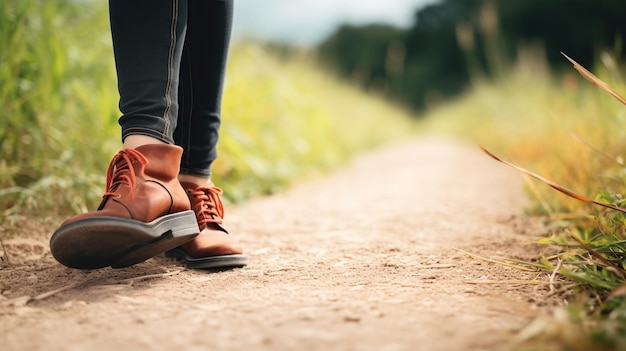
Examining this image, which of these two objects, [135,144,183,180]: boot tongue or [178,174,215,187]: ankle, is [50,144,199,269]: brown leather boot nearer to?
[135,144,183,180]: boot tongue

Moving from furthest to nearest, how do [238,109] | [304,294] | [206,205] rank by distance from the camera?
1. [238,109]
2. [206,205]
3. [304,294]

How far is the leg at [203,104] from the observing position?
1.29 m

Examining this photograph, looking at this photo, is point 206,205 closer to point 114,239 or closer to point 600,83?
point 114,239

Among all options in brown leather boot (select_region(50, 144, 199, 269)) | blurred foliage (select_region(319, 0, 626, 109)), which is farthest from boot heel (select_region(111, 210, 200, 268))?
blurred foliage (select_region(319, 0, 626, 109))

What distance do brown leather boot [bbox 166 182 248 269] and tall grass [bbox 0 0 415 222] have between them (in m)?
0.56

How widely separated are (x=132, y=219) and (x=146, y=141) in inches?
7.7

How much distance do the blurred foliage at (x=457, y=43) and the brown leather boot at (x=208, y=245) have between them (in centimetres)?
412

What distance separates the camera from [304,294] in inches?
38.5

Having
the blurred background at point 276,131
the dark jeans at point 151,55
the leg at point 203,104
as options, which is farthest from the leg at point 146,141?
the blurred background at point 276,131

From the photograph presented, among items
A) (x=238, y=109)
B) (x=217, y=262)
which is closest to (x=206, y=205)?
(x=217, y=262)

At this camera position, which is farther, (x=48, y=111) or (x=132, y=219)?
(x=48, y=111)

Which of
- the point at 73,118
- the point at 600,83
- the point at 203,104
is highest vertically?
the point at 73,118

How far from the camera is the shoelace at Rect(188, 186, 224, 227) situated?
1.32 meters

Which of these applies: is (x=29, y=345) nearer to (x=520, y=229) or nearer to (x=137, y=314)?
(x=137, y=314)
